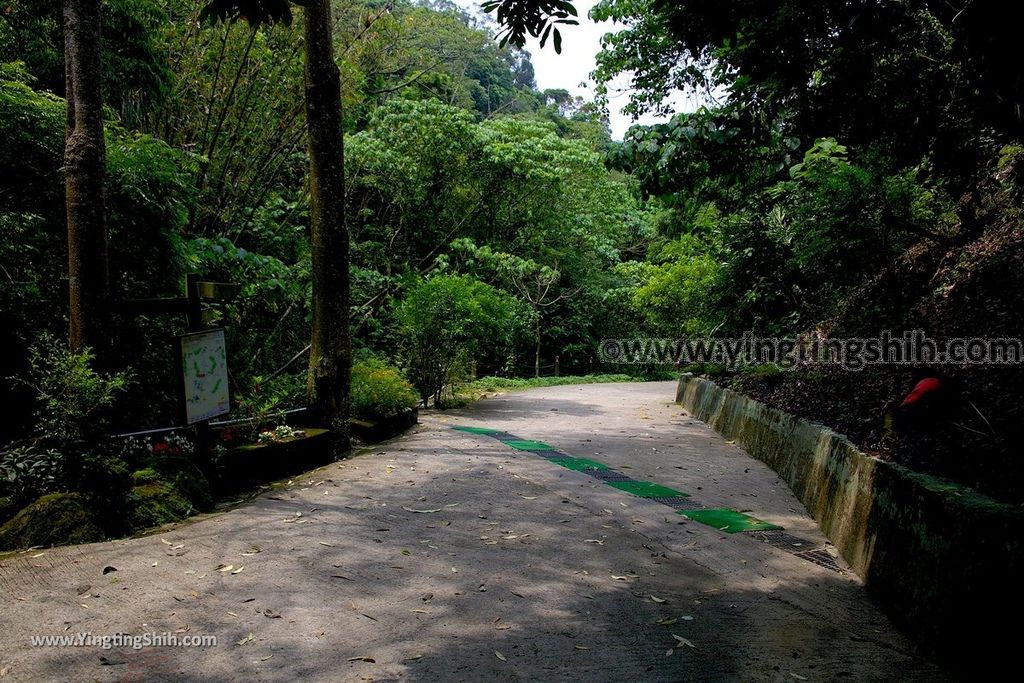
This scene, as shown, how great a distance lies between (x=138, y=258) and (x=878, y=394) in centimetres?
759

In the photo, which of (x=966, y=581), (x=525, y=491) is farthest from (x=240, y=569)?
(x=966, y=581)

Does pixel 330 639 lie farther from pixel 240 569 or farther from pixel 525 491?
pixel 525 491

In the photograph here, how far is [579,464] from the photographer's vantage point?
9.05 metres

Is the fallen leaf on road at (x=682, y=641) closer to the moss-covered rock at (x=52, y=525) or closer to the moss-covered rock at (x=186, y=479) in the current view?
the moss-covered rock at (x=52, y=525)

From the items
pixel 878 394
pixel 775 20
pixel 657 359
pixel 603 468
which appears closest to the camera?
pixel 775 20

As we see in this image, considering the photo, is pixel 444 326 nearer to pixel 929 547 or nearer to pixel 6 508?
pixel 6 508

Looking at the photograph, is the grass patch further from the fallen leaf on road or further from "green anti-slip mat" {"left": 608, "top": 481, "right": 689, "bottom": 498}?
the fallen leaf on road

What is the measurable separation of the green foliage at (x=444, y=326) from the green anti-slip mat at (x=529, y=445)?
14.4ft

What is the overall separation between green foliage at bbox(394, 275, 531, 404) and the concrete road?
24.8 ft

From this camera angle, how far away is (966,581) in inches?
142

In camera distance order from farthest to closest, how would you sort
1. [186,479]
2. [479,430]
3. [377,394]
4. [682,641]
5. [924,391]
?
1. [479,430]
2. [377,394]
3. [186,479]
4. [924,391]
5. [682,641]

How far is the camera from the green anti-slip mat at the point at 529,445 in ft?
32.8

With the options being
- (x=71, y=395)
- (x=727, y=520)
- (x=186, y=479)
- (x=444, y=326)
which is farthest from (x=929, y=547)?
(x=444, y=326)

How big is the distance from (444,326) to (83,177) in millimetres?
9131
